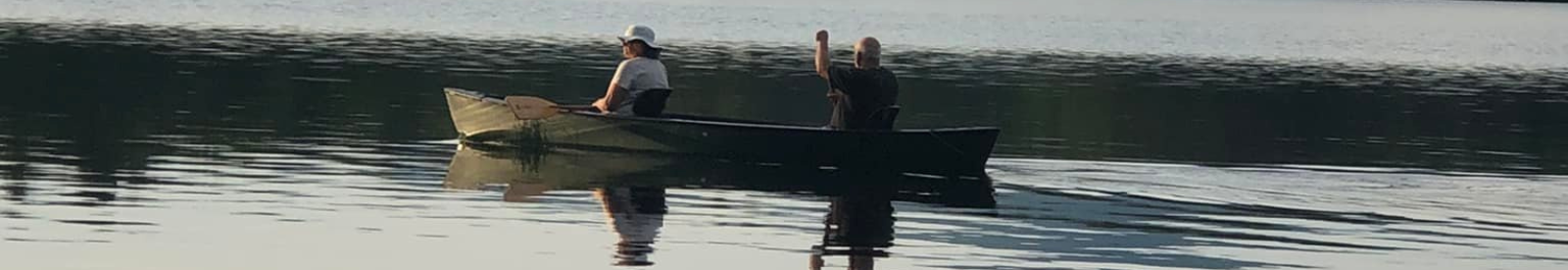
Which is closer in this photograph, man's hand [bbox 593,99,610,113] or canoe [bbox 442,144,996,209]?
canoe [bbox 442,144,996,209]

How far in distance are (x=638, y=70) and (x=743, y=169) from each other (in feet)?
4.82

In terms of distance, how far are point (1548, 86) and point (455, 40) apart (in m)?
23.8

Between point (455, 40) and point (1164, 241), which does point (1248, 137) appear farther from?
point (455, 40)

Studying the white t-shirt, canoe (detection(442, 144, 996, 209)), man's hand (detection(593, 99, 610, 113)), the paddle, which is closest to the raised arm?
canoe (detection(442, 144, 996, 209))

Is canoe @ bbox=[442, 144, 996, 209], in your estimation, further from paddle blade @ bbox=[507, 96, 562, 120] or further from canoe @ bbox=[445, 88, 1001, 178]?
paddle blade @ bbox=[507, 96, 562, 120]

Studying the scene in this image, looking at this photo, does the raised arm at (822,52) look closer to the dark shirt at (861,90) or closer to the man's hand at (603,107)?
the dark shirt at (861,90)

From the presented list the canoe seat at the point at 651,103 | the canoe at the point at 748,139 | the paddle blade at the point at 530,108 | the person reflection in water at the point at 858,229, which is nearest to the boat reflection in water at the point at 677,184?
the person reflection in water at the point at 858,229

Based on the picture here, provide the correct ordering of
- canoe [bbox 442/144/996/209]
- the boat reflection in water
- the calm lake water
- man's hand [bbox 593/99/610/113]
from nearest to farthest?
the calm lake water < the boat reflection in water < canoe [bbox 442/144/996/209] < man's hand [bbox 593/99/610/113]

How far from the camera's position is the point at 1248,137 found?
116 ft

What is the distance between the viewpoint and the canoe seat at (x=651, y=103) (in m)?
26.5

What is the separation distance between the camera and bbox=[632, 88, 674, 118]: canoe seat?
1045 inches

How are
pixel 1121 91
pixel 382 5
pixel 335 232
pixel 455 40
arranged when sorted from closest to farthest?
pixel 335 232, pixel 1121 91, pixel 455 40, pixel 382 5

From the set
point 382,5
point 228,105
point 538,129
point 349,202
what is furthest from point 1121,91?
point 382,5

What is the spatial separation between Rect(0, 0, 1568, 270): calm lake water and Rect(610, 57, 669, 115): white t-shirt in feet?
2.03
